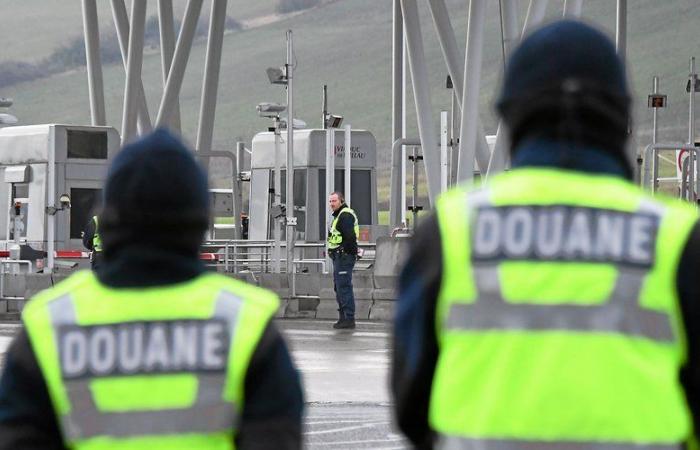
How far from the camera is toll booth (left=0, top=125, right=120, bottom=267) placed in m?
32.9

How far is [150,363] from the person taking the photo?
390 cm

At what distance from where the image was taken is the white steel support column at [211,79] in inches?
1521

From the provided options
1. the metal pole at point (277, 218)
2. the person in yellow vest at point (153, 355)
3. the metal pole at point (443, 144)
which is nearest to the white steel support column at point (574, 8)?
the metal pole at point (443, 144)

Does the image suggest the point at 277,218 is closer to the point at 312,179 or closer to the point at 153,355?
the point at 312,179

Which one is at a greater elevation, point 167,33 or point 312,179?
point 167,33

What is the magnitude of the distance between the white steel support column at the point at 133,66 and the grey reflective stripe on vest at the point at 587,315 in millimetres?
31465

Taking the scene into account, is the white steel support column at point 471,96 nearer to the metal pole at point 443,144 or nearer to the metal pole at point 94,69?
the metal pole at point 443,144

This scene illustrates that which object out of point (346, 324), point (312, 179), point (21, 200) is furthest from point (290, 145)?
point (21, 200)

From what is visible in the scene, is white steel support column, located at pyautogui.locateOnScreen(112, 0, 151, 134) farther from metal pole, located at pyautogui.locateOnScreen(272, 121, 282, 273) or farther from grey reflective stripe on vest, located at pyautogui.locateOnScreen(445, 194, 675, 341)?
grey reflective stripe on vest, located at pyautogui.locateOnScreen(445, 194, 675, 341)

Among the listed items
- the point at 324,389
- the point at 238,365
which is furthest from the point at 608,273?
the point at 324,389

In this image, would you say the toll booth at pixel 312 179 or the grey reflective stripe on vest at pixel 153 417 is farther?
the toll booth at pixel 312 179

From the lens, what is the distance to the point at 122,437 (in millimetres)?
3865

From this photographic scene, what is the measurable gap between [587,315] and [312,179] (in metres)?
30.9

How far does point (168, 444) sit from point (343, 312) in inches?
854
